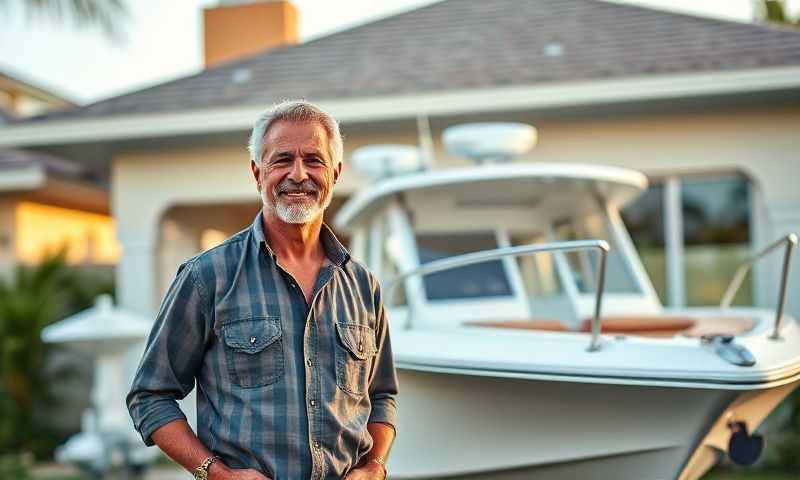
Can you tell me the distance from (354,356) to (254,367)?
280mm

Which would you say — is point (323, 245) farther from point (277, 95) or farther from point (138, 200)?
point (138, 200)

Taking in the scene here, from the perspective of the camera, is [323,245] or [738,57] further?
[738,57]

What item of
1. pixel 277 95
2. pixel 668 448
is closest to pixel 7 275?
pixel 277 95

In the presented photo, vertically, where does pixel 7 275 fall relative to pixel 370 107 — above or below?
below

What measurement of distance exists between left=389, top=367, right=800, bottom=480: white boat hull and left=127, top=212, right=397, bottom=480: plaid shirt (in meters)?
2.12

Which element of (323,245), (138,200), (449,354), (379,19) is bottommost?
(449,354)

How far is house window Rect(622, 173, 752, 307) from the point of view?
29.2 ft

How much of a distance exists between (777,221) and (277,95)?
4906 millimetres

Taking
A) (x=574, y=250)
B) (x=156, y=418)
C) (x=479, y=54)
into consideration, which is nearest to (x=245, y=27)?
(x=479, y=54)

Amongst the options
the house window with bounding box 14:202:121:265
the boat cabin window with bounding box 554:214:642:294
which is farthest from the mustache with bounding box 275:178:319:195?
the house window with bounding box 14:202:121:265

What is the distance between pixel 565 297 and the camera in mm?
6277

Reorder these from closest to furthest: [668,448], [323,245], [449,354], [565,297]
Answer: [323,245]
[668,448]
[449,354]
[565,297]

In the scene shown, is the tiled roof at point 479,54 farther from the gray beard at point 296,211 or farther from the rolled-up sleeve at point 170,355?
the rolled-up sleeve at point 170,355

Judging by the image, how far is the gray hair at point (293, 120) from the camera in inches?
96.3
